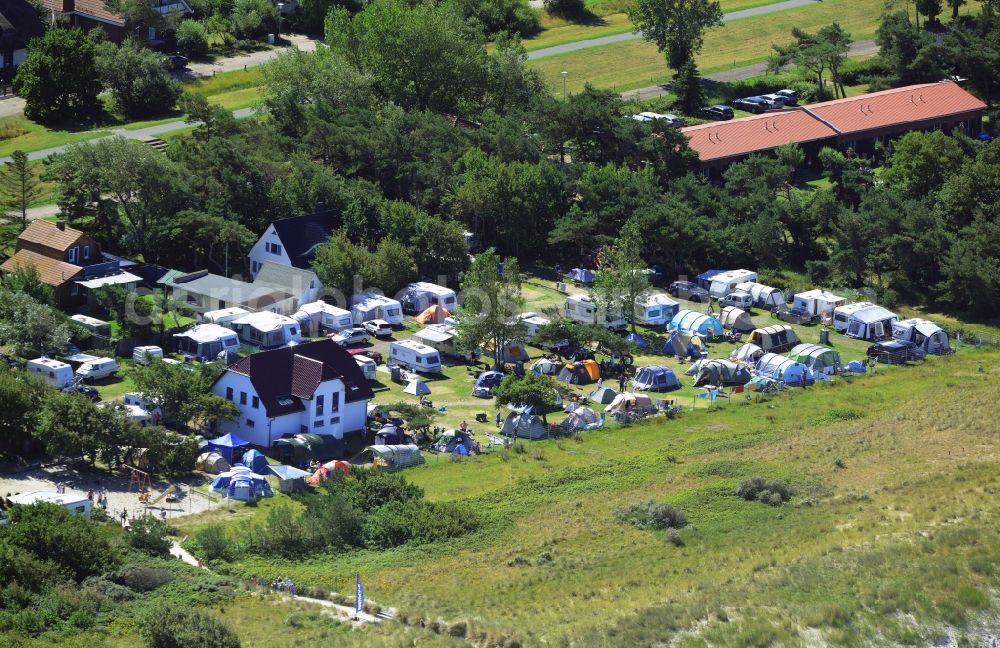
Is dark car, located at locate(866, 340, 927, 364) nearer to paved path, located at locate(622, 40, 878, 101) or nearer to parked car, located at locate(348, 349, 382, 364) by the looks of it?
parked car, located at locate(348, 349, 382, 364)

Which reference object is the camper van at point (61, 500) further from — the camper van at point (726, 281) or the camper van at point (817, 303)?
the camper van at point (817, 303)

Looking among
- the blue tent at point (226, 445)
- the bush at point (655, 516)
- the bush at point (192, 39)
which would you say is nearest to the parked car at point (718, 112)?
the bush at point (192, 39)

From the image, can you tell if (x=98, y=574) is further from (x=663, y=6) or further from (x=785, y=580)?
(x=663, y=6)

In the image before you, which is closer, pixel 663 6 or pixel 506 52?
pixel 506 52

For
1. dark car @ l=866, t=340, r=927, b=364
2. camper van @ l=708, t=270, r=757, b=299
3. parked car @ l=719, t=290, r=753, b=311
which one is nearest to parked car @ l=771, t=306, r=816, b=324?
parked car @ l=719, t=290, r=753, b=311

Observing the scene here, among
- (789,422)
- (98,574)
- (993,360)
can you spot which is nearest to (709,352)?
(789,422)

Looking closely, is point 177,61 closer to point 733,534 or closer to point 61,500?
point 61,500
